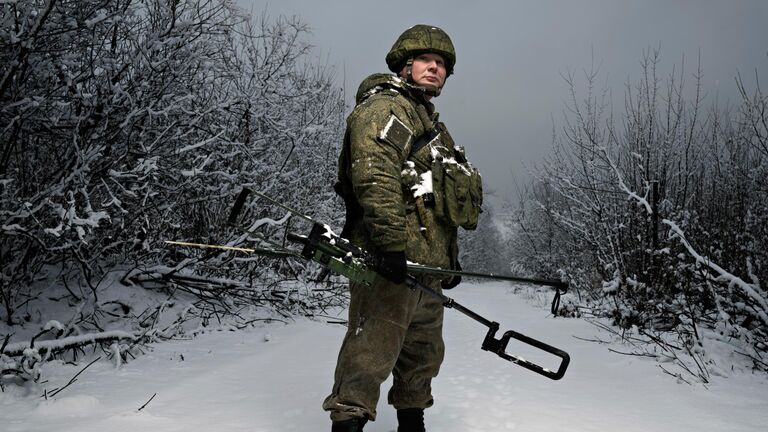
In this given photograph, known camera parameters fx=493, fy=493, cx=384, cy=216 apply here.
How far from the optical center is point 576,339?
240 inches

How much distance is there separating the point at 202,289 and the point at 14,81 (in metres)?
2.97

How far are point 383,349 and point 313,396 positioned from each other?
1133 millimetres

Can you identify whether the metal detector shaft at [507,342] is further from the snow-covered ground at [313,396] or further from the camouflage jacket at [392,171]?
the snow-covered ground at [313,396]

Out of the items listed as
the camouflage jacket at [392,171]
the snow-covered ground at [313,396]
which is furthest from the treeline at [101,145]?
the camouflage jacket at [392,171]

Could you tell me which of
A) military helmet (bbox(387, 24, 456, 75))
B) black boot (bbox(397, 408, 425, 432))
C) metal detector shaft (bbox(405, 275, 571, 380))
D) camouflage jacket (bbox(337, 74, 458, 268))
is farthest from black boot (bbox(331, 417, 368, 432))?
military helmet (bbox(387, 24, 456, 75))

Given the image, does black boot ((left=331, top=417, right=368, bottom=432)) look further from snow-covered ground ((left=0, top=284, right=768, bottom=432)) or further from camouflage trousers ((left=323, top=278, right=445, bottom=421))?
snow-covered ground ((left=0, top=284, right=768, bottom=432))

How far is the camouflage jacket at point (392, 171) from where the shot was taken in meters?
2.16

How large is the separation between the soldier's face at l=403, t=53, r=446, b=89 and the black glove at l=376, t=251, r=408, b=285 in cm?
101

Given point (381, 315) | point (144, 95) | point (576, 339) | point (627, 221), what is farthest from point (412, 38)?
point (627, 221)

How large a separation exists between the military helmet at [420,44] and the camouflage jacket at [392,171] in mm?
183

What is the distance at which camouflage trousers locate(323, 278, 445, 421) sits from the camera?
2.21 m

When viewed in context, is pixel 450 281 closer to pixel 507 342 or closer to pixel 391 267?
pixel 507 342

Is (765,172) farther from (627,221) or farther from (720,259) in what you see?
(627,221)

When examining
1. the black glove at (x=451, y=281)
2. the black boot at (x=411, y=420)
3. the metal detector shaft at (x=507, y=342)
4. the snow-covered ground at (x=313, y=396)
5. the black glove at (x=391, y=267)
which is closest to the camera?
the black glove at (x=391, y=267)
